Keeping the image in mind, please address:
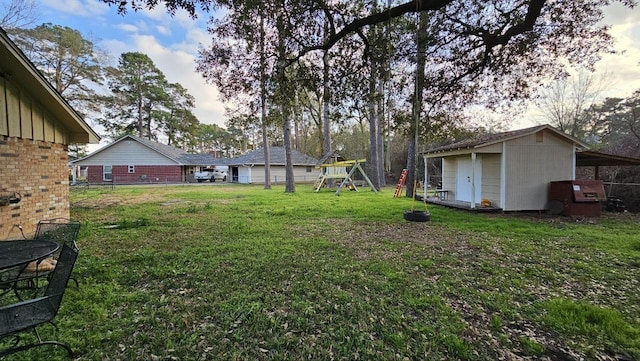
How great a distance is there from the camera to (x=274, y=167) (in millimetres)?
30438

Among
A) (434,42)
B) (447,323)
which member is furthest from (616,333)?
(434,42)

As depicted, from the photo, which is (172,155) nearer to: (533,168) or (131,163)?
(131,163)

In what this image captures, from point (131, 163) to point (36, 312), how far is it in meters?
32.5

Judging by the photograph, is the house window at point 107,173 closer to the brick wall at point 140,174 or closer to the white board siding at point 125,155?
the brick wall at point 140,174

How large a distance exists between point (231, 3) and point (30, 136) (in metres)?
4.79

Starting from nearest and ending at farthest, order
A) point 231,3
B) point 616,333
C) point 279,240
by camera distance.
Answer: point 616,333 < point 231,3 < point 279,240

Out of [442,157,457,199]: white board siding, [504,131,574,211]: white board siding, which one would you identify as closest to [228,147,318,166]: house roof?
[442,157,457,199]: white board siding

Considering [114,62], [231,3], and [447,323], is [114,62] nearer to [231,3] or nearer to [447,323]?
[231,3]

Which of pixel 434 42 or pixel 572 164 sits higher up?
pixel 434 42

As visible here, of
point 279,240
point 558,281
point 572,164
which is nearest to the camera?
point 558,281

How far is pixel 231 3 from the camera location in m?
5.46

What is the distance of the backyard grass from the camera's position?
2488 mm

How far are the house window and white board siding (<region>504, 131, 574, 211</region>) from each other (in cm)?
3381

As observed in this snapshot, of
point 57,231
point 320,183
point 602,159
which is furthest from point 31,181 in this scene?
point 602,159
